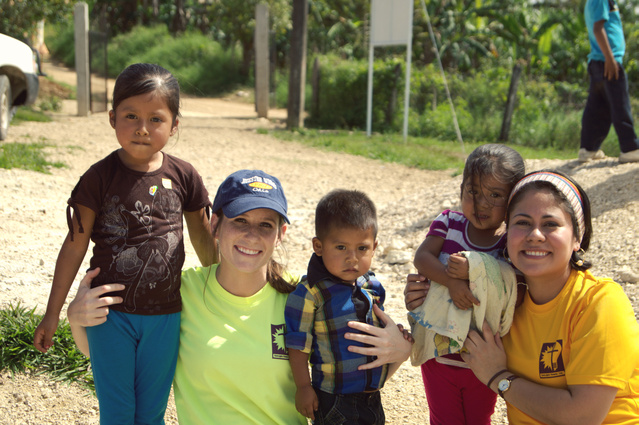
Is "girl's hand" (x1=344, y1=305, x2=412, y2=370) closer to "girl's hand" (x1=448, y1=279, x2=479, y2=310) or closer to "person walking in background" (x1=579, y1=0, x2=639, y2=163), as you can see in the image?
"girl's hand" (x1=448, y1=279, x2=479, y2=310)

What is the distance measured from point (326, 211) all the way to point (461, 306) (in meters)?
0.58

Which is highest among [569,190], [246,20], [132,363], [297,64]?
[246,20]

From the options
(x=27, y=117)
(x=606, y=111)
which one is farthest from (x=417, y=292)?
(x=27, y=117)

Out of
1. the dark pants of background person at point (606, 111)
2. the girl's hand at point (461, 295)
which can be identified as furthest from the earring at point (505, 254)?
the dark pants of background person at point (606, 111)

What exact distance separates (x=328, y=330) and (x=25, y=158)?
19.1 feet

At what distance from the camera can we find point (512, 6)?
23188mm

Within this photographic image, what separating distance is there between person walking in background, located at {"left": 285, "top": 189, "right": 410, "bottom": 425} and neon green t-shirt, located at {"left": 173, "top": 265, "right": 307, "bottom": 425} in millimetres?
77

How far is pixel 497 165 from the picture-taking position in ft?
7.29

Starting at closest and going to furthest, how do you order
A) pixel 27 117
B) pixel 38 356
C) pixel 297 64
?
pixel 38 356 → pixel 27 117 → pixel 297 64

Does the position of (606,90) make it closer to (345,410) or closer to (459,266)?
(459,266)

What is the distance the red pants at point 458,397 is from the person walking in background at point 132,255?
1001 millimetres

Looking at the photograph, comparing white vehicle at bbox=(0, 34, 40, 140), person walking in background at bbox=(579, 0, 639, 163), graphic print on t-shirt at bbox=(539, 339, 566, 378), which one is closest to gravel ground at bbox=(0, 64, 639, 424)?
person walking in background at bbox=(579, 0, 639, 163)

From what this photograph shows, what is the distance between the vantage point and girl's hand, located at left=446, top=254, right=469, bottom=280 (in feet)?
6.64

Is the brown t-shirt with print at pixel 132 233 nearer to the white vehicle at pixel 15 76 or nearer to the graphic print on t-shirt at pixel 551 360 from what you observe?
the graphic print on t-shirt at pixel 551 360
